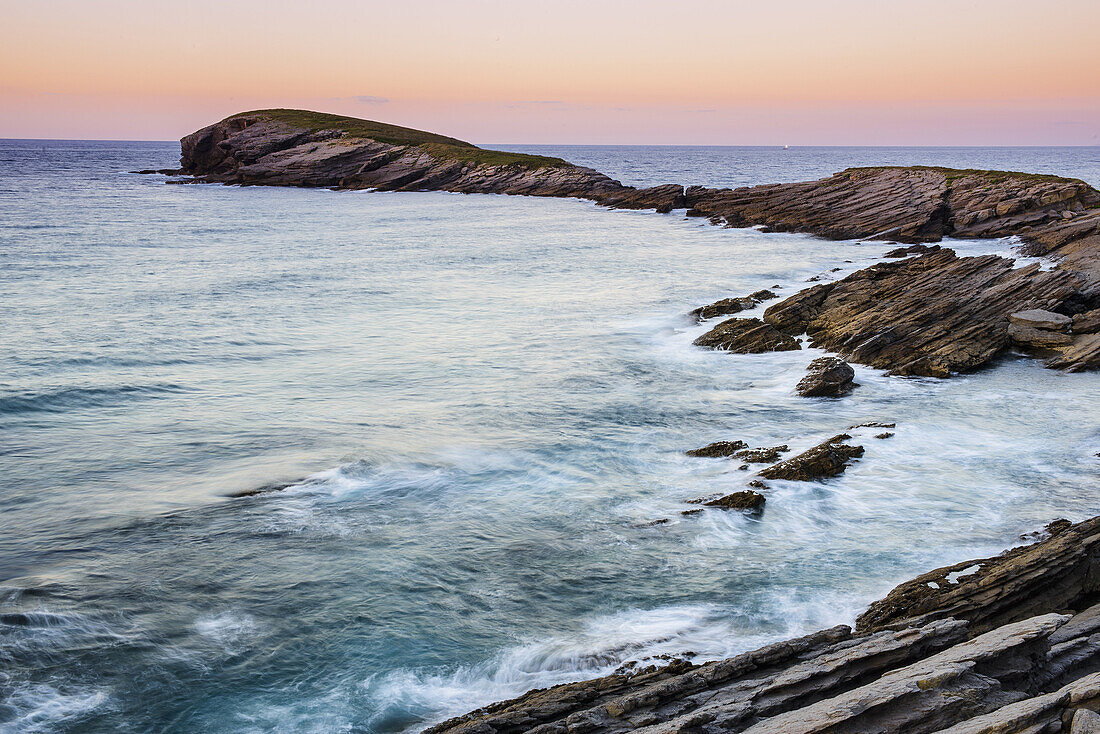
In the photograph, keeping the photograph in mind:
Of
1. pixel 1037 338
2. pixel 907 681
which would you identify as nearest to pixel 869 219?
pixel 1037 338

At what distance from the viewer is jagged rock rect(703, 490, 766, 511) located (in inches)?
599

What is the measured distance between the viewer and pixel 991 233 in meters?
53.3

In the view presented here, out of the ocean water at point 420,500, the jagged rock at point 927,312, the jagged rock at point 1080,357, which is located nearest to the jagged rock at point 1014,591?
the ocean water at point 420,500

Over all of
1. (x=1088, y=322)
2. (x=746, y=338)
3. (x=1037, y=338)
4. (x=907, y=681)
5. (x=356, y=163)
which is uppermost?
(x=356, y=163)

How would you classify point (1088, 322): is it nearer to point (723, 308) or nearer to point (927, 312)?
point (927, 312)

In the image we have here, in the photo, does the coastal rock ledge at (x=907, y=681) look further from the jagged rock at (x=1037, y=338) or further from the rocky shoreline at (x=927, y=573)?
the jagged rock at (x=1037, y=338)

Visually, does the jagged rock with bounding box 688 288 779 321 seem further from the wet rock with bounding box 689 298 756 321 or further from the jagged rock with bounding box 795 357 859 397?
the jagged rock with bounding box 795 357 859 397

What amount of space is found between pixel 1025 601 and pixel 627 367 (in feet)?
54.1

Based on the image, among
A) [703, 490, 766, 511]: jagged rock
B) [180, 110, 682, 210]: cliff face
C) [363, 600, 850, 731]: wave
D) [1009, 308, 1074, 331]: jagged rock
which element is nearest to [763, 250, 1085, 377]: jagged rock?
[1009, 308, 1074, 331]: jagged rock

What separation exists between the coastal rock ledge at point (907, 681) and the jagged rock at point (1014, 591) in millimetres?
20

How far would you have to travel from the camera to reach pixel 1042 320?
2595 centimetres

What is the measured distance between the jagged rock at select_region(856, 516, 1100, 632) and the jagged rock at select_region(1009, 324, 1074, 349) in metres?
16.5

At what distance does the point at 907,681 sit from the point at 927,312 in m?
22.0

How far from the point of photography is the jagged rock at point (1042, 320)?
2583cm
